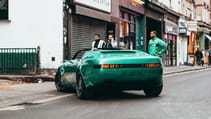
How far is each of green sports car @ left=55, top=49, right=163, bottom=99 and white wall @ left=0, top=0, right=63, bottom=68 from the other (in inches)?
381

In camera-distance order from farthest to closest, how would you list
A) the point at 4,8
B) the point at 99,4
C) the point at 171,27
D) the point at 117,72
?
the point at 171,27, the point at 99,4, the point at 4,8, the point at 117,72

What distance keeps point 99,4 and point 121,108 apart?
53.8 feet

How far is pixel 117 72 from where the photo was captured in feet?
39.6

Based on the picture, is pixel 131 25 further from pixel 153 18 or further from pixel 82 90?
pixel 82 90

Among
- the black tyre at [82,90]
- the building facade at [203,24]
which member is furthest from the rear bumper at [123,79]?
the building facade at [203,24]

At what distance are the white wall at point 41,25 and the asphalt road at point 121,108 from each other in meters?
9.58

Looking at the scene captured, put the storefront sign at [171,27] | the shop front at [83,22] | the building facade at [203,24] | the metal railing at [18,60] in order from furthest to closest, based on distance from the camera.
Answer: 1. the building facade at [203,24]
2. the storefront sign at [171,27]
3. the shop front at [83,22]
4. the metal railing at [18,60]

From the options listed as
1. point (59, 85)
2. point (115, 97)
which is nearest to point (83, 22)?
point (59, 85)

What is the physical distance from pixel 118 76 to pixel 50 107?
5.65 feet

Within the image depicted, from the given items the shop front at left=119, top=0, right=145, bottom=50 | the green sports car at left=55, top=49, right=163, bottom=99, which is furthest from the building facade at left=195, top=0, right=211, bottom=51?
the green sports car at left=55, top=49, right=163, bottom=99

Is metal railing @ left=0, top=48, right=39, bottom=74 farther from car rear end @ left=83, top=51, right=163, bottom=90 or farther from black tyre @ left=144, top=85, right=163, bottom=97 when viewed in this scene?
car rear end @ left=83, top=51, right=163, bottom=90

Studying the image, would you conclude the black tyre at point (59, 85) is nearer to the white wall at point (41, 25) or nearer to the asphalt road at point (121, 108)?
the asphalt road at point (121, 108)

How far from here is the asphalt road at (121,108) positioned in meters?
9.34

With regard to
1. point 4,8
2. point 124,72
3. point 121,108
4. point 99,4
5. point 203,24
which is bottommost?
point 121,108
